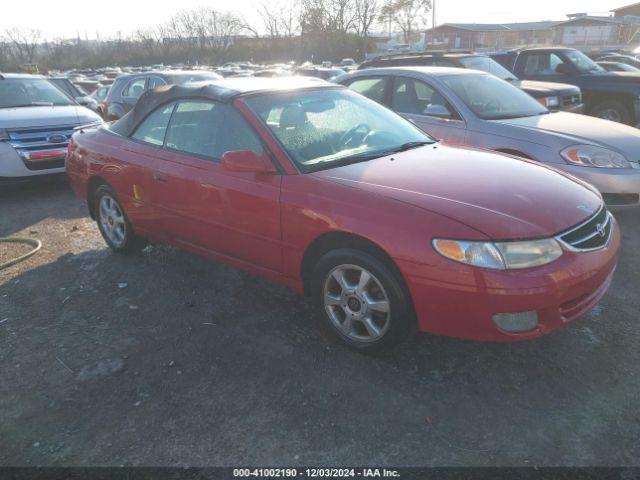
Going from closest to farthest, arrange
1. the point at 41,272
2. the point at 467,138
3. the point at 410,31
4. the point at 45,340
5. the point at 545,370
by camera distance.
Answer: the point at 545,370 → the point at 45,340 → the point at 41,272 → the point at 467,138 → the point at 410,31

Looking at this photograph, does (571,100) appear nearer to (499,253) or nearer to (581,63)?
(581,63)

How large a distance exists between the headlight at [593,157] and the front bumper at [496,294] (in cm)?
237

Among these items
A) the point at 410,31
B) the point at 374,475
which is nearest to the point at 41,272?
the point at 374,475

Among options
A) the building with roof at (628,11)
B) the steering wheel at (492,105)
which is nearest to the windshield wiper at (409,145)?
the steering wheel at (492,105)

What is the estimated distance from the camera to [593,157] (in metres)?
4.75

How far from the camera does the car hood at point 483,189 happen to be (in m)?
2.57

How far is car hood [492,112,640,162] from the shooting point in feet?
15.9

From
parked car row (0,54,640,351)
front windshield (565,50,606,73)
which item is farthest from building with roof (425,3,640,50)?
parked car row (0,54,640,351)

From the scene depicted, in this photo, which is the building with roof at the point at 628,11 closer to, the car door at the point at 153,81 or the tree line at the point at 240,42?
the tree line at the point at 240,42

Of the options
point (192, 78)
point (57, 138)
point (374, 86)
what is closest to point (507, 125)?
point (374, 86)

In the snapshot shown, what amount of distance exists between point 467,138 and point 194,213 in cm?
311

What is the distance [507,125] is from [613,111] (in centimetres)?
559

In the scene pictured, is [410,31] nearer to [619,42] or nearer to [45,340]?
[619,42]

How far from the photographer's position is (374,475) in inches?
85.4
